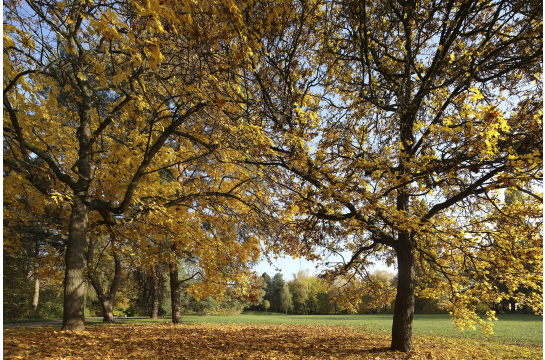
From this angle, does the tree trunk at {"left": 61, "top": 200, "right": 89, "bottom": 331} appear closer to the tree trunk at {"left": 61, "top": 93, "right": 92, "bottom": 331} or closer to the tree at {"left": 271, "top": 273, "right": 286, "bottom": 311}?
the tree trunk at {"left": 61, "top": 93, "right": 92, "bottom": 331}

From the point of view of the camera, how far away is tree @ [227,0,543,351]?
4.47 m

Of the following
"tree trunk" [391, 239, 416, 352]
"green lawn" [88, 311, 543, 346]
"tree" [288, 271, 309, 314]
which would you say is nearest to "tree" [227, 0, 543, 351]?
"tree trunk" [391, 239, 416, 352]

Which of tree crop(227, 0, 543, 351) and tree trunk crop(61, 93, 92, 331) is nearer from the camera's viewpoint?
tree crop(227, 0, 543, 351)

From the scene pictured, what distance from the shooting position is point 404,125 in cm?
561

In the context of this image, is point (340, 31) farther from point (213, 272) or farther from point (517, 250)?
point (213, 272)

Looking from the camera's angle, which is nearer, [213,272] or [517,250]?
[517,250]

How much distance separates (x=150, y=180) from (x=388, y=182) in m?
6.23

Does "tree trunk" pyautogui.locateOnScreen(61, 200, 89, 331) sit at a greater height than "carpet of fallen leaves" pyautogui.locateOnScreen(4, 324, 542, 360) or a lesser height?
greater

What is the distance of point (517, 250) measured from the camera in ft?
19.8

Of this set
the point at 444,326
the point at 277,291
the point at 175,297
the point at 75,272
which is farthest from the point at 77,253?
the point at 277,291

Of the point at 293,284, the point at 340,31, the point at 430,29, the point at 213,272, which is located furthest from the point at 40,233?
the point at 293,284

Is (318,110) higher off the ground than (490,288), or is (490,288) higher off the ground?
(318,110)

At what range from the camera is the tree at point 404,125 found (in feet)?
14.7

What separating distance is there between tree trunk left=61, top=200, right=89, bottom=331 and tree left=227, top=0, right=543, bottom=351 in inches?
165
